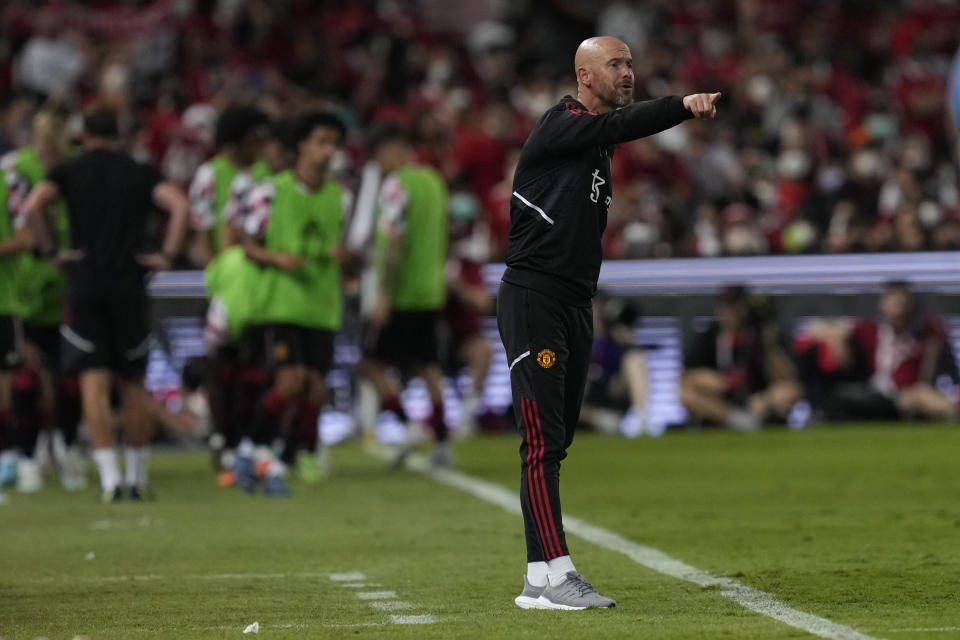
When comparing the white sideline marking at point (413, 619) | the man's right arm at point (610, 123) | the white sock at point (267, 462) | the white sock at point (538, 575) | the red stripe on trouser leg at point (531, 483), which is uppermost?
the man's right arm at point (610, 123)

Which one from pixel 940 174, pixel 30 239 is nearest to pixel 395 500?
pixel 30 239

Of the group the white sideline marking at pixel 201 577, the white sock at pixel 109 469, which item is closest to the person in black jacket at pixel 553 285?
the white sideline marking at pixel 201 577

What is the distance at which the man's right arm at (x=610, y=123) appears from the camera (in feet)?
19.3

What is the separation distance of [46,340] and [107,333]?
171 centimetres

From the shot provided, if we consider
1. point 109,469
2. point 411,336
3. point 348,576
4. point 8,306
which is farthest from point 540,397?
point 411,336

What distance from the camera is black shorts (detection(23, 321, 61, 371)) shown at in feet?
41.5

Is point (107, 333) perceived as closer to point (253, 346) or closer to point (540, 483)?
point (253, 346)

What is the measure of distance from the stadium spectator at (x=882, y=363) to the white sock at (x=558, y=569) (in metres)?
11.5

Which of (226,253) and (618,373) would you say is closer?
(226,253)

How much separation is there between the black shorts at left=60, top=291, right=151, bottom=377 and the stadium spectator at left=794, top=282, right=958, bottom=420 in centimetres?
825

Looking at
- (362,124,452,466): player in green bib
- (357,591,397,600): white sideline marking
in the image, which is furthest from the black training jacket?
(362,124,452,466): player in green bib

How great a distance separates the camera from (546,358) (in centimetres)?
642

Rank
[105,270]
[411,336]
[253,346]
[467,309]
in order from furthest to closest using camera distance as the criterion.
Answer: [467,309], [411,336], [253,346], [105,270]

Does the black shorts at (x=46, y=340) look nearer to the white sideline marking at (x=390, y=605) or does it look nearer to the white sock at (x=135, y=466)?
the white sock at (x=135, y=466)
